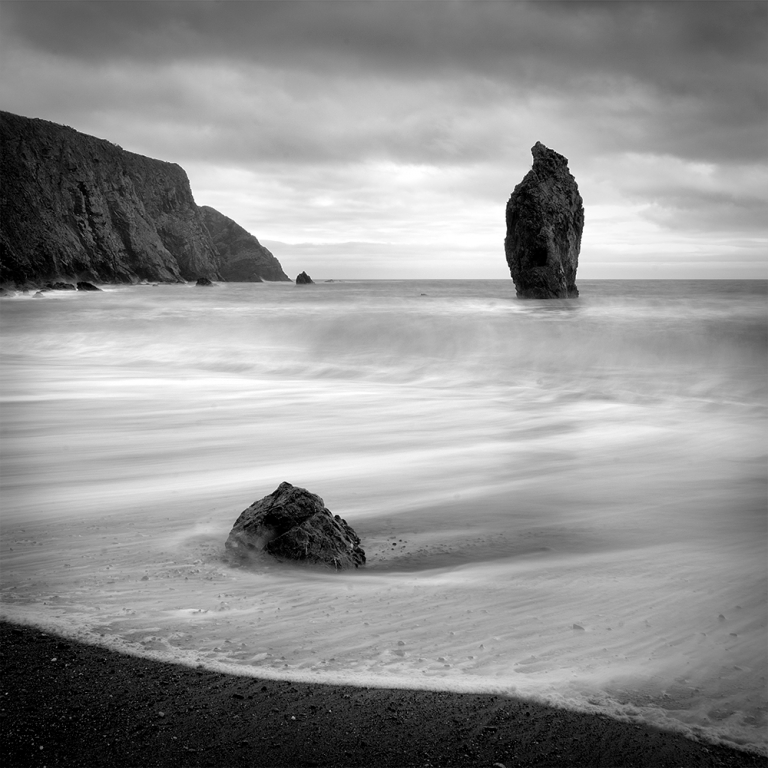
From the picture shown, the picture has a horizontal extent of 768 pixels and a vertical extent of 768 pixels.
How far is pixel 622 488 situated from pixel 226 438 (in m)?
3.49

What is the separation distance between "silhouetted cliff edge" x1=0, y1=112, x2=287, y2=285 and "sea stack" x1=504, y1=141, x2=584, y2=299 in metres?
40.7

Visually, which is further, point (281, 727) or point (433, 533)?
point (433, 533)

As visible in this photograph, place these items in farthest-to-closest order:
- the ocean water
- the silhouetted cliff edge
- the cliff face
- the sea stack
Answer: the cliff face, the silhouetted cliff edge, the sea stack, the ocean water

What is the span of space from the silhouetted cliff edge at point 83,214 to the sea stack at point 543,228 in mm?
40653

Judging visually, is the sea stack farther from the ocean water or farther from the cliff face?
the cliff face

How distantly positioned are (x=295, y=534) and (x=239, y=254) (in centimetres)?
11635

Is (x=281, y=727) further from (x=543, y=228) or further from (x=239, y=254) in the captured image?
(x=239, y=254)

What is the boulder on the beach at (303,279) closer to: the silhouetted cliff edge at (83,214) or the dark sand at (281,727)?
the silhouetted cliff edge at (83,214)

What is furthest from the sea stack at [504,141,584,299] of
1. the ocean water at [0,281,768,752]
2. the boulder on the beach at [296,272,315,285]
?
the boulder on the beach at [296,272,315,285]

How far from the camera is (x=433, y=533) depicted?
3.71 metres

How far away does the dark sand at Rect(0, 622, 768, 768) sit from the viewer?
1.79m

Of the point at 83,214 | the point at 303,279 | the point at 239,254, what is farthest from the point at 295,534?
the point at 239,254

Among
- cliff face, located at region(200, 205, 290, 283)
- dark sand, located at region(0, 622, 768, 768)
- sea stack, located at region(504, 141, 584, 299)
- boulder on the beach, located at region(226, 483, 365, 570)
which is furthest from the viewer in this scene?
cliff face, located at region(200, 205, 290, 283)

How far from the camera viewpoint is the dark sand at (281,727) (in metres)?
1.79
